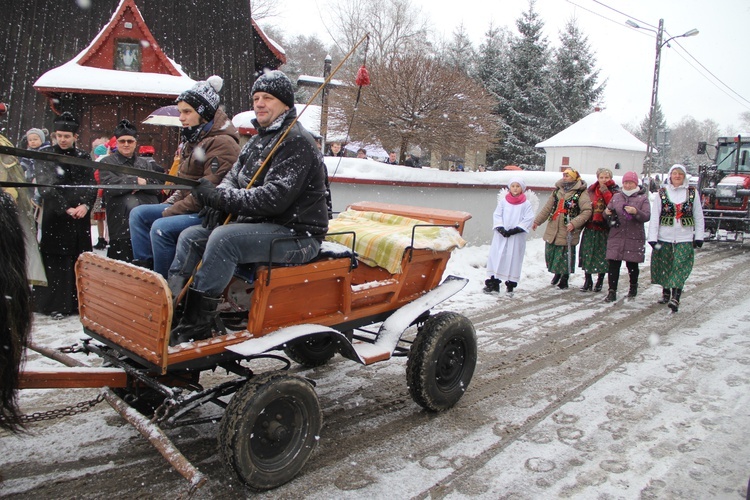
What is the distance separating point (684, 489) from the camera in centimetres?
312

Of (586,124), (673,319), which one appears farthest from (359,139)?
(586,124)

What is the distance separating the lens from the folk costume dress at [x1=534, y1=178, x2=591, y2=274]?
27.7 ft

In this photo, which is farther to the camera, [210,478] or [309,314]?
[309,314]

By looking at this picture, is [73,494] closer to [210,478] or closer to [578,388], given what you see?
[210,478]

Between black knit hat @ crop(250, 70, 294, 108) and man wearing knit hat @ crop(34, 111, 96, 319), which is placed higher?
black knit hat @ crop(250, 70, 294, 108)

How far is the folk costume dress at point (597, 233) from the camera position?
27.5 ft

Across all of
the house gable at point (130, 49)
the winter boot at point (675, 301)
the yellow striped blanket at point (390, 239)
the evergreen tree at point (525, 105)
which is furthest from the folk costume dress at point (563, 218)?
the evergreen tree at point (525, 105)

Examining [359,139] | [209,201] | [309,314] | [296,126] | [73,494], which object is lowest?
[73,494]

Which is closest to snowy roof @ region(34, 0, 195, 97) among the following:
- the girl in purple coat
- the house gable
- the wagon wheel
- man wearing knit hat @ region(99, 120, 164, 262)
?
the house gable

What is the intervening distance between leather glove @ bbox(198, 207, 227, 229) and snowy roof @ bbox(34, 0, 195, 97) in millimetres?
11186

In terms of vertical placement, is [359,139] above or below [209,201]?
above

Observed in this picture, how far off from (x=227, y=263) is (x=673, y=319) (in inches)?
234

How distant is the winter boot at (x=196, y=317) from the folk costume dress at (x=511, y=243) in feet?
18.6

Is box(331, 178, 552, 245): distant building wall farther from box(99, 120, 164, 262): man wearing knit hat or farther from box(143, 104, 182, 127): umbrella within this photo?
box(99, 120, 164, 262): man wearing knit hat
